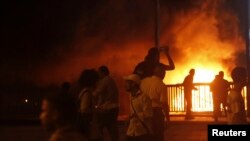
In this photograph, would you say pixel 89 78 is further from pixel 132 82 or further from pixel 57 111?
pixel 57 111

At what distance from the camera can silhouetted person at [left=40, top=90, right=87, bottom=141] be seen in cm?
514

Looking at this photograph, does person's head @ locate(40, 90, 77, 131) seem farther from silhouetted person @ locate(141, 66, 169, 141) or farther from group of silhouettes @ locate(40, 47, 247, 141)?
silhouetted person @ locate(141, 66, 169, 141)

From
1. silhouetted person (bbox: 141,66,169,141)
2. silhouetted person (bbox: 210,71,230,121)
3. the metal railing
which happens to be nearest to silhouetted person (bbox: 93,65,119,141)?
silhouetted person (bbox: 141,66,169,141)

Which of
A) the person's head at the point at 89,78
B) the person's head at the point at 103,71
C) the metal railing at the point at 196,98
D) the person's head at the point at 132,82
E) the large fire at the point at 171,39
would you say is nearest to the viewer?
the person's head at the point at 132,82

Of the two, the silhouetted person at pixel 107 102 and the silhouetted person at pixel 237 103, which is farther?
the silhouetted person at pixel 107 102

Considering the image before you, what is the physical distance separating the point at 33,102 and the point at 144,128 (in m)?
15.6

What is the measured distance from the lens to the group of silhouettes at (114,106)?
5195 millimetres

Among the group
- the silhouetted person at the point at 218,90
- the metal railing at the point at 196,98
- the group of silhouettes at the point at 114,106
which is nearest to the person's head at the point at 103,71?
the group of silhouettes at the point at 114,106

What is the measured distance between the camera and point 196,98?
67.2 feet

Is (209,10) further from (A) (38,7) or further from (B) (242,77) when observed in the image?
(B) (242,77)

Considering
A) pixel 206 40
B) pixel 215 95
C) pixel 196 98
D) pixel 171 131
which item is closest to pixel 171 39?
pixel 206 40

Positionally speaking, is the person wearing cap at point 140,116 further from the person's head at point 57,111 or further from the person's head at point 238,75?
the person's head at point 57,111

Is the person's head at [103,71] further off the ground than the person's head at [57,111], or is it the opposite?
the person's head at [103,71]

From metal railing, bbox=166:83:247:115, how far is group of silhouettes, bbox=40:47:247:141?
8784 mm
